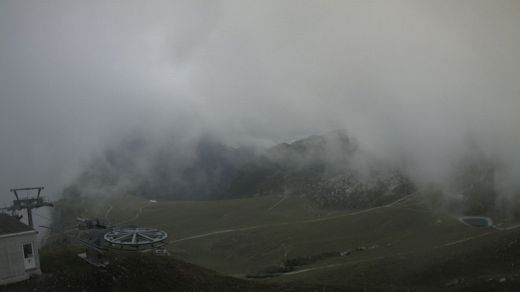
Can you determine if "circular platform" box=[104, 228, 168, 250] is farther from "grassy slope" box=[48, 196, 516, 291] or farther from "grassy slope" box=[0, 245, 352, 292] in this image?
"grassy slope" box=[48, 196, 516, 291]

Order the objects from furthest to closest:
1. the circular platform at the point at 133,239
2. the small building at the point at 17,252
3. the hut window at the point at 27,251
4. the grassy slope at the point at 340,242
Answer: the grassy slope at the point at 340,242 < the circular platform at the point at 133,239 < the hut window at the point at 27,251 < the small building at the point at 17,252

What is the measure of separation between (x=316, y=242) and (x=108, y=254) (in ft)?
234

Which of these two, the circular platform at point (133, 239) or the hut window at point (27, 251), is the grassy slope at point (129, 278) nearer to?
the hut window at point (27, 251)

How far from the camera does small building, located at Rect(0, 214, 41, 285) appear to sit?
41.2m

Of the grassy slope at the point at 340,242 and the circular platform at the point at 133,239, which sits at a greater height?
the circular platform at the point at 133,239

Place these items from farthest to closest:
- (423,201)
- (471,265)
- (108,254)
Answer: (423,201)
(471,265)
(108,254)

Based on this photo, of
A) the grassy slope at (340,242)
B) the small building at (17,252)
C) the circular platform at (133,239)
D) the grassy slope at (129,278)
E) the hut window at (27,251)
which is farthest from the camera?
the grassy slope at (340,242)

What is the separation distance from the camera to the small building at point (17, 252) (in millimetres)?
41228

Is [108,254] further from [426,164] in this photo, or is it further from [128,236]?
[426,164]

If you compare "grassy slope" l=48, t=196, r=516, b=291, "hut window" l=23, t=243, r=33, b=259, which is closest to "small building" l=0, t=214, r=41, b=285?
"hut window" l=23, t=243, r=33, b=259

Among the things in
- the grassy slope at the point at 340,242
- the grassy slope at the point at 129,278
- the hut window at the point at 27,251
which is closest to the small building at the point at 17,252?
the hut window at the point at 27,251

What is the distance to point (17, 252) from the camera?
42094 mm

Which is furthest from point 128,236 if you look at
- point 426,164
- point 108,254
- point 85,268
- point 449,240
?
point 426,164

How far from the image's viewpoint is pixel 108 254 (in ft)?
166
